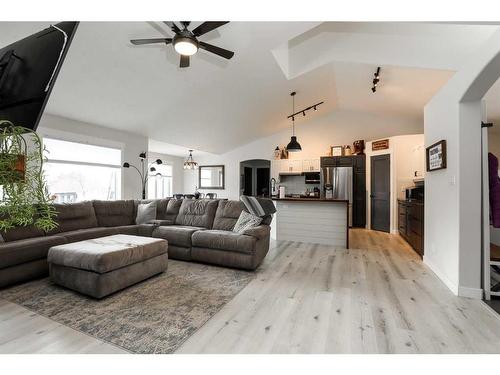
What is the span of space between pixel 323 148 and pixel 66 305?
272 inches

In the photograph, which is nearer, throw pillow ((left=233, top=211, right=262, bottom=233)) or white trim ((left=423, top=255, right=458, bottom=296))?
white trim ((left=423, top=255, right=458, bottom=296))

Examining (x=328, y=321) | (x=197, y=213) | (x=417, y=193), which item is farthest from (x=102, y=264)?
(x=417, y=193)

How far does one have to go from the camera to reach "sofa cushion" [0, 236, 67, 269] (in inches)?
105

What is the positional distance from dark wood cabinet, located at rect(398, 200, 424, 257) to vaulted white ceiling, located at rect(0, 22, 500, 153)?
2156 mm

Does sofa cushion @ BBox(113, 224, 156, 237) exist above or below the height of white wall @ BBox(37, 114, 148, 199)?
below

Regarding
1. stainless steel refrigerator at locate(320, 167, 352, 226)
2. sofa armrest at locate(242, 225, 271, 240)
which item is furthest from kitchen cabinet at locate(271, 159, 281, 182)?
sofa armrest at locate(242, 225, 271, 240)

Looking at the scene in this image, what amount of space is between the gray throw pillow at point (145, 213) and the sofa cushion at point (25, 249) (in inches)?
54.6

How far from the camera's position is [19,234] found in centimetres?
313

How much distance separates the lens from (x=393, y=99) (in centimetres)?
547

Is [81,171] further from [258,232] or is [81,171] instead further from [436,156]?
[436,156]

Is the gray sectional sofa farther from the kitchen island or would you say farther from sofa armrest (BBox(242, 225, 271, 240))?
the kitchen island
